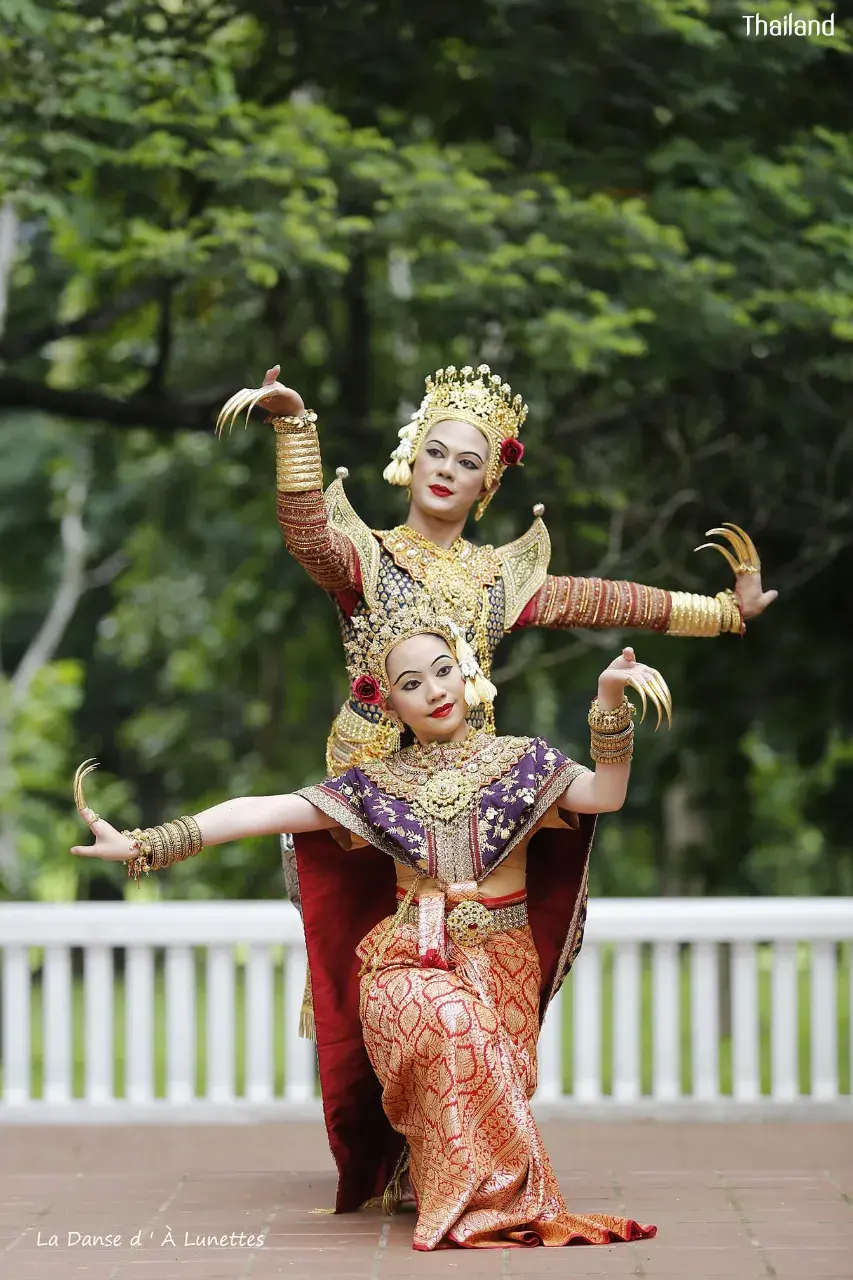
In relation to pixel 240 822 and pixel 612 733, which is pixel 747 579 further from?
pixel 240 822

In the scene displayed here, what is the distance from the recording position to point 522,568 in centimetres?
427

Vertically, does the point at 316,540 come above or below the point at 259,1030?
above

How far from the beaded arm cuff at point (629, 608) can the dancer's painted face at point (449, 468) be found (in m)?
0.33

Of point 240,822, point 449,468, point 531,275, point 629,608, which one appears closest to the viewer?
point 240,822

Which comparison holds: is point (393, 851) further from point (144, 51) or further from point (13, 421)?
point (13, 421)

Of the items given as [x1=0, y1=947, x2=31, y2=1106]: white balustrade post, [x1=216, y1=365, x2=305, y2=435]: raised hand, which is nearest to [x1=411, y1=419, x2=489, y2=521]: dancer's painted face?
[x1=216, y1=365, x2=305, y2=435]: raised hand

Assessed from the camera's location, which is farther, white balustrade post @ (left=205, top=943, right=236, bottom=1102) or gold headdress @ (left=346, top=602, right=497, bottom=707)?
white balustrade post @ (left=205, top=943, right=236, bottom=1102)

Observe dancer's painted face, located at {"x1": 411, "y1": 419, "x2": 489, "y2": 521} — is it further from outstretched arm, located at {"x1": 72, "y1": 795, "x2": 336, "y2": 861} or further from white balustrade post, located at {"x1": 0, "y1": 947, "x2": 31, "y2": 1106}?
white balustrade post, located at {"x1": 0, "y1": 947, "x2": 31, "y2": 1106}

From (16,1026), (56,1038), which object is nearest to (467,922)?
(56,1038)

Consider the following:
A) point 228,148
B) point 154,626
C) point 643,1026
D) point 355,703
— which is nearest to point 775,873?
point 643,1026

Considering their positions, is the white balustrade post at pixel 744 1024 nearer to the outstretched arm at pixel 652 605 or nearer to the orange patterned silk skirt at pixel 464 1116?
the outstretched arm at pixel 652 605

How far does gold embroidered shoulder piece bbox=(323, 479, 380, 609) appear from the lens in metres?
4.09

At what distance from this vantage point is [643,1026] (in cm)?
879

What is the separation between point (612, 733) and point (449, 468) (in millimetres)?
835
